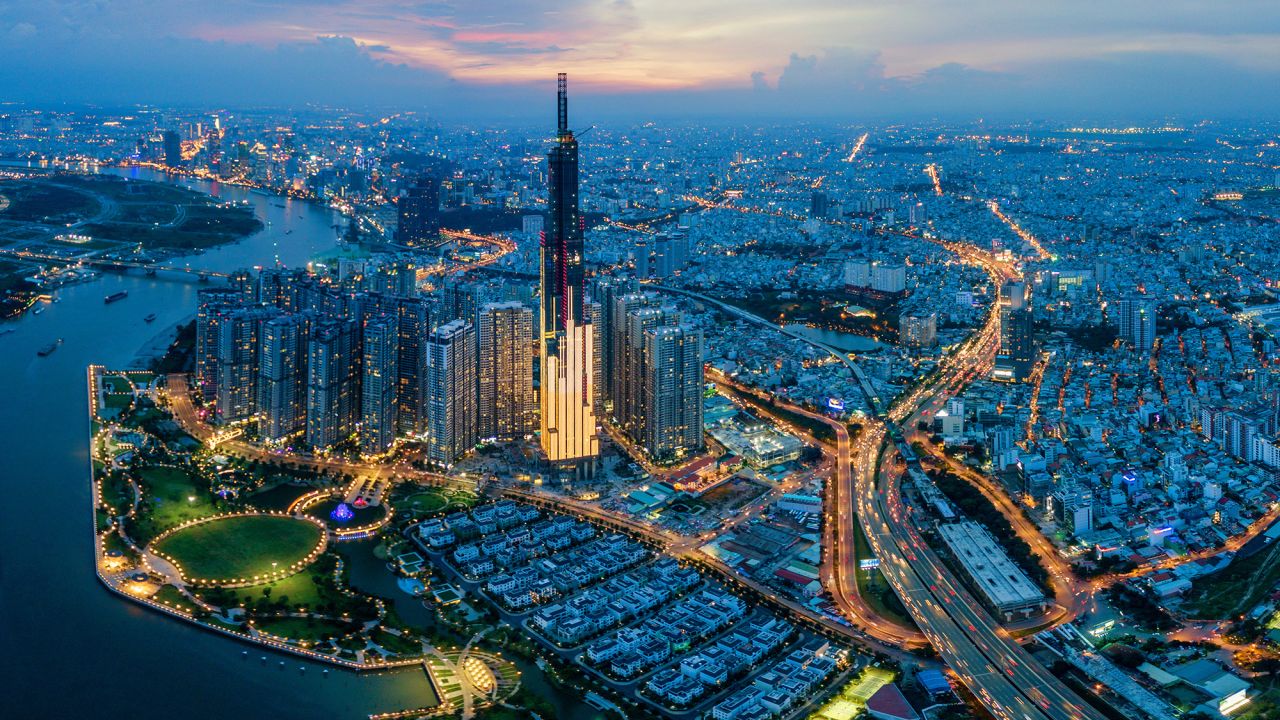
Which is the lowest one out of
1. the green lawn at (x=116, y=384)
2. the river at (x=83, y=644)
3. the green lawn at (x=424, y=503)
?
the river at (x=83, y=644)

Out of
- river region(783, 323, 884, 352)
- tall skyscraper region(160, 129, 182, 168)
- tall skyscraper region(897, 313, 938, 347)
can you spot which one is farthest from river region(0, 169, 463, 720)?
tall skyscraper region(160, 129, 182, 168)

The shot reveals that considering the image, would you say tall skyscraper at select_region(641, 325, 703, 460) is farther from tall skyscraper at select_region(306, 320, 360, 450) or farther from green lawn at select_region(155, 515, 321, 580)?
green lawn at select_region(155, 515, 321, 580)

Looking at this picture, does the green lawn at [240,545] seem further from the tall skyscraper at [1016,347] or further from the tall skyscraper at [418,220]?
the tall skyscraper at [418,220]

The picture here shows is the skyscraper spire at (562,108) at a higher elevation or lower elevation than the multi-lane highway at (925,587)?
higher

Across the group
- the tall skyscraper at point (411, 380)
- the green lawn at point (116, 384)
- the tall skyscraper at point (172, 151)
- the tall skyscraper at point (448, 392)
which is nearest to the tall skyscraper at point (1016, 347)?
the tall skyscraper at point (448, 392)

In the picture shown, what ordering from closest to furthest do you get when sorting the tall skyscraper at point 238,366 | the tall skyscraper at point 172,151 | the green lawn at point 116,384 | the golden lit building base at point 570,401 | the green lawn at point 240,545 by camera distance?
the green lawn at point 240,545
the golden lit building base at point 570,401
the tall skyscraper at point 238,366
the green lawn at point 116,384
the tall skyscraper at point 172,151

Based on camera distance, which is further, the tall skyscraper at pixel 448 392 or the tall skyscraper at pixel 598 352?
the tall skyscraper at pixel 598 352
